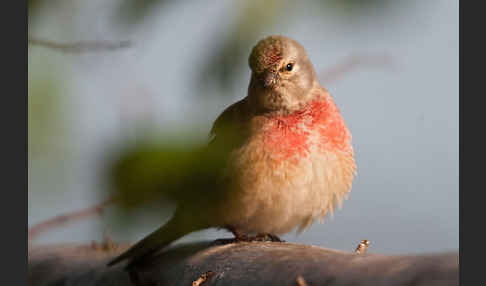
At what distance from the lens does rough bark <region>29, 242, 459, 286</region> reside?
1320mm

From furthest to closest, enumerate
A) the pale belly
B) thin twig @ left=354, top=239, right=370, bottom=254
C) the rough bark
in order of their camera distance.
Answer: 1. the pale belly
2. thin twig @ left=354, top=239, right=370, bottom=254
3. the rough bark

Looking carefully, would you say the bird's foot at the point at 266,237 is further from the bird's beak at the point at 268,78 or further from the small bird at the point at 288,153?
the bird's beak at the point at 268,78

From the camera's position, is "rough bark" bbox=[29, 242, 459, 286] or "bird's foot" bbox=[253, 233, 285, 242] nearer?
"rough bark" bbox=[29, 242, 459, 286]

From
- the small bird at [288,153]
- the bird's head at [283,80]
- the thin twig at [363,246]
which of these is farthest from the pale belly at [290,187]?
the thin twig at [363,246]

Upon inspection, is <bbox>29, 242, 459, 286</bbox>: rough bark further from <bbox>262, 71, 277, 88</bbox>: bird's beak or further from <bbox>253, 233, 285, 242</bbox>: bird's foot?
<bbox>262, 71, 277, 88</bbox>: bird's beak

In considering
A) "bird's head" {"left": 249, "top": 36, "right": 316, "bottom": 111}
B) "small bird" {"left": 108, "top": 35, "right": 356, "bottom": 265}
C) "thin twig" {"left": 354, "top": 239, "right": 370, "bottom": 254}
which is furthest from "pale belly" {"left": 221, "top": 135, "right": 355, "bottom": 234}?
"thin twig" {"left": 354, "top": 239, "right": 370, "bottom": 254}

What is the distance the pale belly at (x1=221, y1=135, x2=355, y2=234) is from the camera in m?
2.68

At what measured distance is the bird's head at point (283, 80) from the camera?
2740mm

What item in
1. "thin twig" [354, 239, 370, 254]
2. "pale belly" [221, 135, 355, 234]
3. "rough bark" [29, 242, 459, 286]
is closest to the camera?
"rough bark" [29, 242, 459, 286]

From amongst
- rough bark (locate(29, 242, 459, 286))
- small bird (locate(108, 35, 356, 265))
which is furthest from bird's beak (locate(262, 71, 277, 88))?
rough bark (locate(29, 242, 459, 286))

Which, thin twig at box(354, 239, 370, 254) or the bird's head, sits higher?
the bird's head

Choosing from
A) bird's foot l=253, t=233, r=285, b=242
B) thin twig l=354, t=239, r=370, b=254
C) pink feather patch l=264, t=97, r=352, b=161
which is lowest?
bird's foot l=253, t=233, r=285, b=242

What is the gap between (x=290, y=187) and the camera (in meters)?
2.71

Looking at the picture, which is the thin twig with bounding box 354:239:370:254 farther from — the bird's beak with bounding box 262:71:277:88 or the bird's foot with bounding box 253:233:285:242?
the bird's beak with bounding box 262:71:277:88
